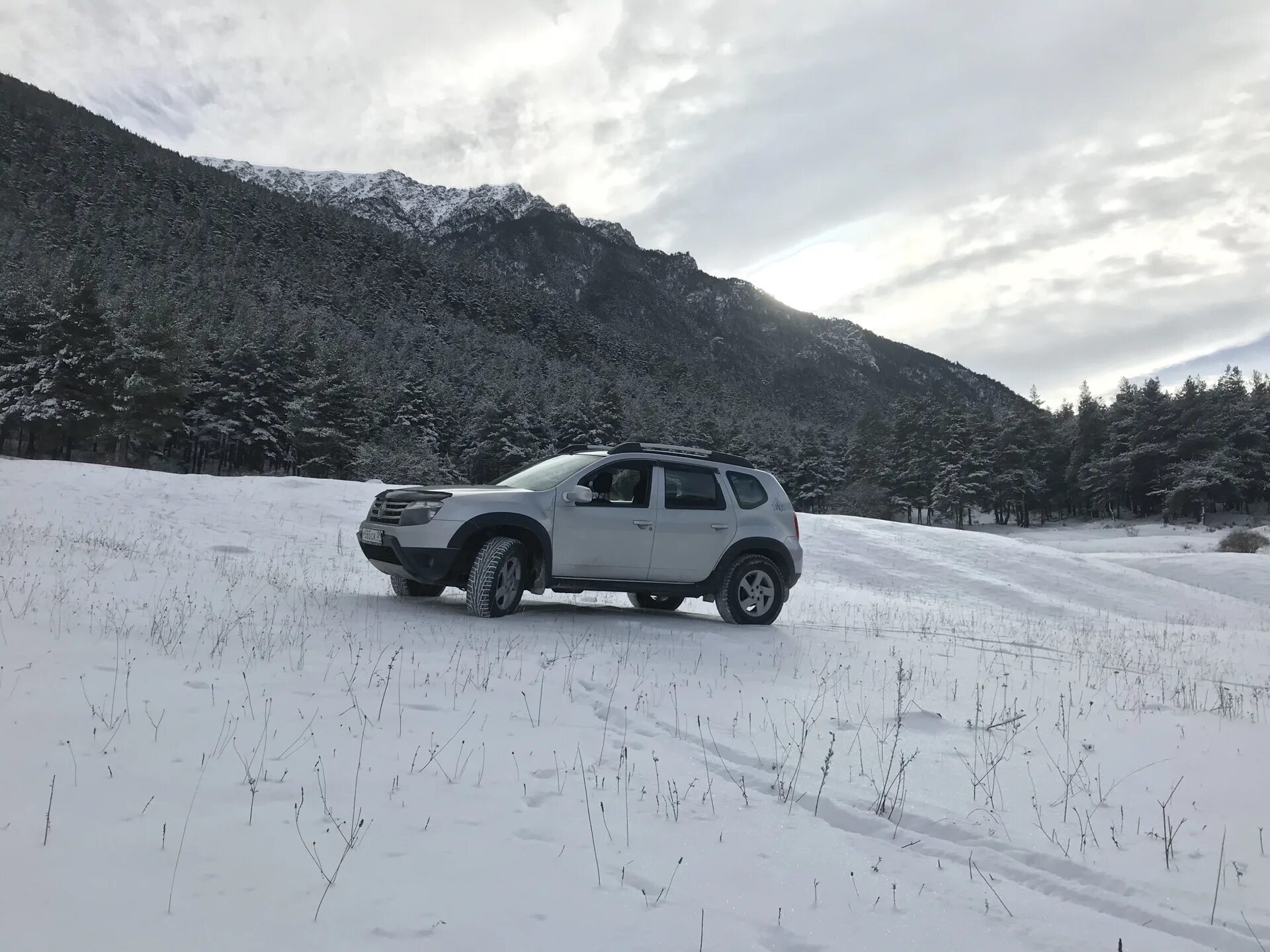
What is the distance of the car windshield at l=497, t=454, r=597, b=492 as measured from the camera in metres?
8.33

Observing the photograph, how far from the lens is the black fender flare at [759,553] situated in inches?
345

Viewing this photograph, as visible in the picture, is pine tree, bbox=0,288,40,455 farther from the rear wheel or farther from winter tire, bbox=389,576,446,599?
the rear wheel

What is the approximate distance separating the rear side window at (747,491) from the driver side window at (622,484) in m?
1.21

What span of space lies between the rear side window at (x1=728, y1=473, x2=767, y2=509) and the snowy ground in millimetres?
1606

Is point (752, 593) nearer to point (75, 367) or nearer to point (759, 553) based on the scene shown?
point (759, 553)

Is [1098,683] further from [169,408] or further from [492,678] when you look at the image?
[169,408]

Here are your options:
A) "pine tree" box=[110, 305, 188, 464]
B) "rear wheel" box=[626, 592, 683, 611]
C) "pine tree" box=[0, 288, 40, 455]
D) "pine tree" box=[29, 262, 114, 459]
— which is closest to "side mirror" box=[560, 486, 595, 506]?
"rear wheel" box=[626, 592, 683, 611]

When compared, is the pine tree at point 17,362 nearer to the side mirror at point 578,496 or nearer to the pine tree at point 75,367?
the pine tree at point 75,367

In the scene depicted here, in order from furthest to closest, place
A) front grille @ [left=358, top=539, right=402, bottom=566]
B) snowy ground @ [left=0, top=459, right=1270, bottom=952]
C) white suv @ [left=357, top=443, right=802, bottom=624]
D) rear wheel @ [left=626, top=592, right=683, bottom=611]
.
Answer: rear wheel @ [left=626, top=592, right=683, bottom=611] → front grille @ [left=358, top=539, right=402, bottom=566] → white suv @ [left=357, top=443, right=802, bottom=624] → snowy ground @ [left=0, top=459, right=1270, bottom=952]

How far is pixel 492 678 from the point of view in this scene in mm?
5629

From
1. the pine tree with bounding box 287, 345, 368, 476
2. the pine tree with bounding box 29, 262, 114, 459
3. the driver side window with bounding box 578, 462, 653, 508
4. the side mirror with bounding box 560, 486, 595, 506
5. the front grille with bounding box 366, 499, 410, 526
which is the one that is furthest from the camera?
the pine tree with bounding box 287, 345, 368, 476

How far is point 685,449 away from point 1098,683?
5150 mm

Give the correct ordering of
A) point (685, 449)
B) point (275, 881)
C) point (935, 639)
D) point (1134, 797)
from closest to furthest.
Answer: point (275, 881), point (1134, 797), point (685, 449), point (935, 639)

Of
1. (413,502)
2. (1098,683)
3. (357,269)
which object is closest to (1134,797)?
(1098,683)
